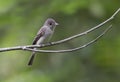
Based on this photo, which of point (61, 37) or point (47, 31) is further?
point (61, 37)

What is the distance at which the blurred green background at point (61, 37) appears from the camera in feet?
28.7

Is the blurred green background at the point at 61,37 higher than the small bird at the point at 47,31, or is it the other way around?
the small bird at the point at 47,31

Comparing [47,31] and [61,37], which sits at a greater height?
[47,31]

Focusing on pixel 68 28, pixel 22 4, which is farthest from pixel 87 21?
pixel 22 4

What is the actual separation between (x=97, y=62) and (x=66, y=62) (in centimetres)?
52

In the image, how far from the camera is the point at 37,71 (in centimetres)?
893

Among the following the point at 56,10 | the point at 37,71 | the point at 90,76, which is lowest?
the point at 90,76

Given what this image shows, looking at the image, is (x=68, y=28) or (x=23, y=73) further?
(x=68, y=28)

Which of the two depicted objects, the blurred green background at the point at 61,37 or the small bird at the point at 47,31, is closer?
the small bird at the point at 47,31

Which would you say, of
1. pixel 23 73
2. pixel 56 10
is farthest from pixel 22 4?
pixel 23 73

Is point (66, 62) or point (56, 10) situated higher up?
Answer: point (56, 10)

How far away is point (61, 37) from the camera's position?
30.3 ft

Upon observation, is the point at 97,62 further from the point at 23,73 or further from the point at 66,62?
the point at 23,73

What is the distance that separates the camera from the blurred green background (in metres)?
8.76
